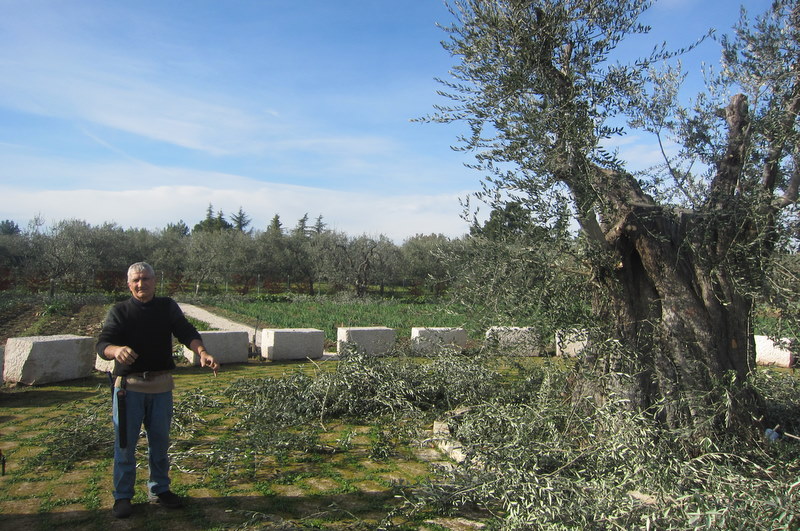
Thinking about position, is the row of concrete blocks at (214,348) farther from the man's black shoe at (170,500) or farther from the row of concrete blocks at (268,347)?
the man's black shoe at (170,500)

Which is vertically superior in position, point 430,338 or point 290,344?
point 430,338

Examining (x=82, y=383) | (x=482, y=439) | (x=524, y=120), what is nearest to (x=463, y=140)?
(x=524, y=120)

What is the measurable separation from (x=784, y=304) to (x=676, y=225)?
1031mm

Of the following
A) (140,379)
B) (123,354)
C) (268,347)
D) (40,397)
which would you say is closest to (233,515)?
(140,379)

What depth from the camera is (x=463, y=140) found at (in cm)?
483

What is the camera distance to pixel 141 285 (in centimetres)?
403

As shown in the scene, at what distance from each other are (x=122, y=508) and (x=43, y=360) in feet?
16.3

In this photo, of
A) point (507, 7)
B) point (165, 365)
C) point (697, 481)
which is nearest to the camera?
point (697, 481)

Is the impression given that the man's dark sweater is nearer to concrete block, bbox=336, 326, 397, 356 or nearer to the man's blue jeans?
the man's blue jeans

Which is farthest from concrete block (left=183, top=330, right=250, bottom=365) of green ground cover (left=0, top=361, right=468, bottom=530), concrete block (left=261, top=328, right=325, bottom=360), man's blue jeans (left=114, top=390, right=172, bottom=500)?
man's blue jeans (left=114, top=390, right=172, bottom=500)

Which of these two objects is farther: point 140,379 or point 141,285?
point 141,285

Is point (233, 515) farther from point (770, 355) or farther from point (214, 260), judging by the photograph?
point (214, 260)

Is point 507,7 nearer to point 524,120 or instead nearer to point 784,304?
point 524,120

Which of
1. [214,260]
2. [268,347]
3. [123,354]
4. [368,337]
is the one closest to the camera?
[123,354]
